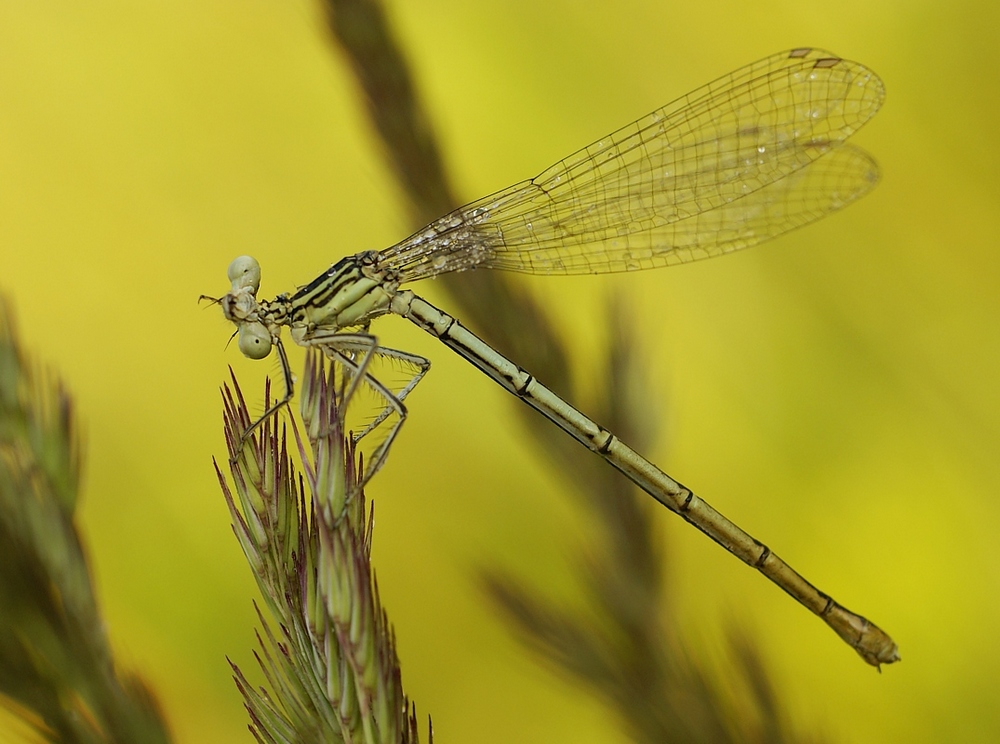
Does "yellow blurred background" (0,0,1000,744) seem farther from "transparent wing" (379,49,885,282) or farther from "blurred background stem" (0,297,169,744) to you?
"blurred background stem" (0,297,169,744)

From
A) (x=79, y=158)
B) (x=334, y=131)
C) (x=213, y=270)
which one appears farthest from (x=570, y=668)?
(x=79, y=158)

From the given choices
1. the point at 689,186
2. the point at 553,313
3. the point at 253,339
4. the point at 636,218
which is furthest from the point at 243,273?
the point at 689,186

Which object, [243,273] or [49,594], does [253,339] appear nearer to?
[243,273]

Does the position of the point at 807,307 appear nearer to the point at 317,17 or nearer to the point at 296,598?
the point at 317,17

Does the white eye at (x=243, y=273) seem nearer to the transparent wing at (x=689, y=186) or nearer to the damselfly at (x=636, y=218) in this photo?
the damselfly at (x=636, y=218)

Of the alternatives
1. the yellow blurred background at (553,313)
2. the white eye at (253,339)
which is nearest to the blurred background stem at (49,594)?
the white eye at (253,339)

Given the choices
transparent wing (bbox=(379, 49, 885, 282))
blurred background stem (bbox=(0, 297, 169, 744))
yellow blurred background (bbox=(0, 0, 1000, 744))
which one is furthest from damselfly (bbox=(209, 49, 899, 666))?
blurred background stem (bbox=(0, 297, 169, 744))
